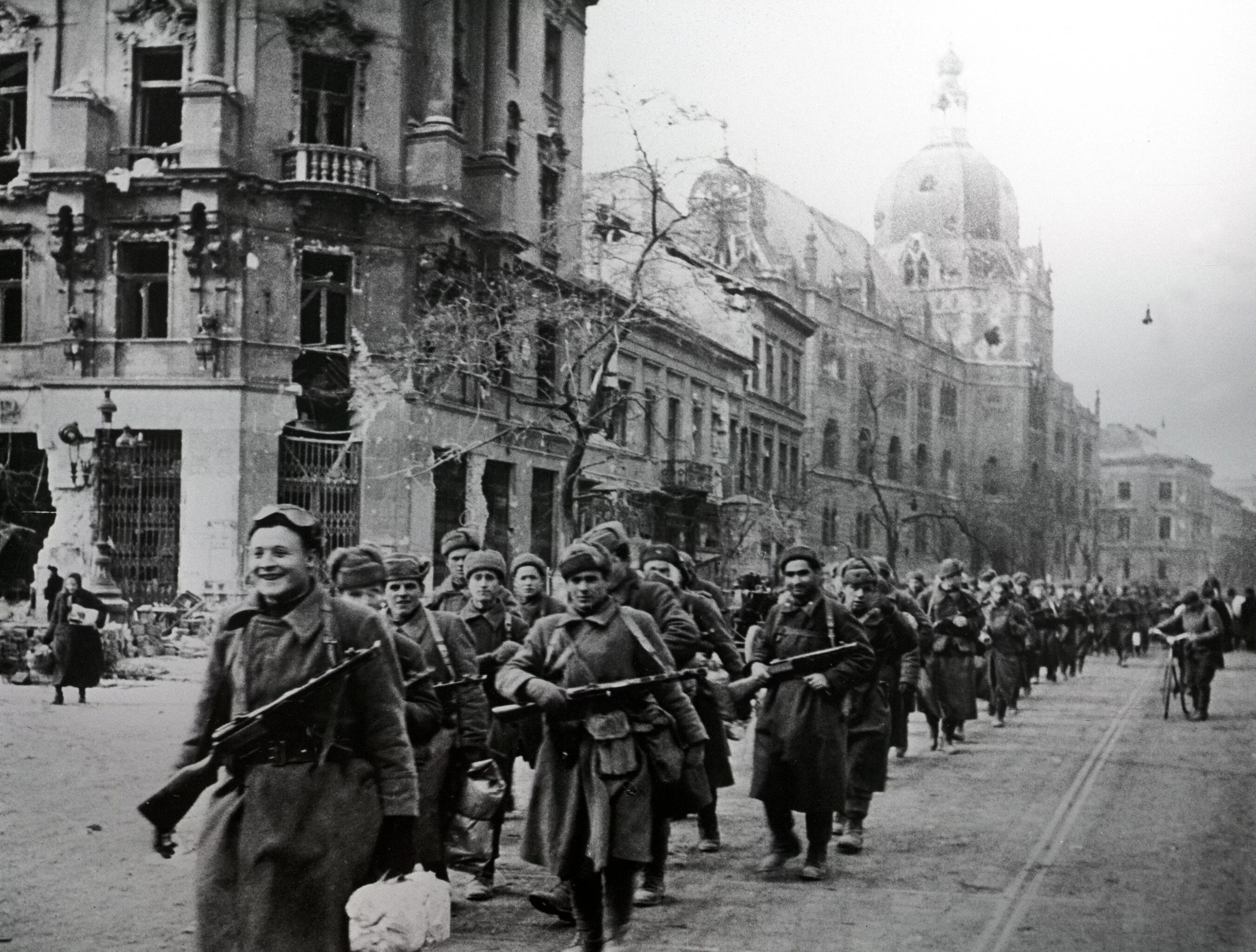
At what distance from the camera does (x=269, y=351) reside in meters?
24.6

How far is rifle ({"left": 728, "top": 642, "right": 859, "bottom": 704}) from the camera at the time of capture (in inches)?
338

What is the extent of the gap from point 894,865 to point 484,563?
3158 millimetres

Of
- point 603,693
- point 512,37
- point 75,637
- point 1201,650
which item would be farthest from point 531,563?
point 512,37

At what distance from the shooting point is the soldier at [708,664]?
9.49m

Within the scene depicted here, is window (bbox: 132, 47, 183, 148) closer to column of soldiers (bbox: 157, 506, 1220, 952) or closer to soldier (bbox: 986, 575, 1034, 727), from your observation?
soldier (bbox: 986, 575, 1034, 727)

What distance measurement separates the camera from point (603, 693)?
655 centimetres

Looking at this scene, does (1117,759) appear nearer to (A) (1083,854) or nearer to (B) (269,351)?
(A) (1083,854)

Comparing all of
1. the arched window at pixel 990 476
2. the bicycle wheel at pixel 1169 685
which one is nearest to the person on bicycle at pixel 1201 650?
the bicycle wheel at pixel 1169 685

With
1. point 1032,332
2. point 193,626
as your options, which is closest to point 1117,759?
point 193,626

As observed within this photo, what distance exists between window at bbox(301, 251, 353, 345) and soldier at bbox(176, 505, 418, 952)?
21312 millimetres

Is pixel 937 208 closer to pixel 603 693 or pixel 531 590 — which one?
pixel 531 590

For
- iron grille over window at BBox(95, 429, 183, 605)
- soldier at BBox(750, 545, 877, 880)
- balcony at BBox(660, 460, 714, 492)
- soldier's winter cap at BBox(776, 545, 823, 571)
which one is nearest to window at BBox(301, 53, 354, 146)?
iron grille over window at BBox(95, 429, 183, 605)

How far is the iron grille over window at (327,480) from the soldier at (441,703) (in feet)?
58.1

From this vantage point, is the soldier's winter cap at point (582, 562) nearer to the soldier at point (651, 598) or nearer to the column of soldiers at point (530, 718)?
the column of soldiers at point (530, 718)
